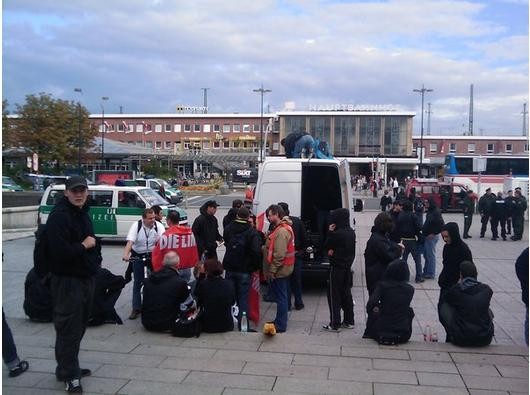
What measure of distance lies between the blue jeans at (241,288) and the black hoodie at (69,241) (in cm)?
301

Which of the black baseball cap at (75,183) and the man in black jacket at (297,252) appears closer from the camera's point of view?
the black baseball cap at (75,183)

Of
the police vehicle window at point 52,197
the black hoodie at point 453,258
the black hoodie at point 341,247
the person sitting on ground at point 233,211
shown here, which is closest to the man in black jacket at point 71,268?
the black hoodie at point 341,247

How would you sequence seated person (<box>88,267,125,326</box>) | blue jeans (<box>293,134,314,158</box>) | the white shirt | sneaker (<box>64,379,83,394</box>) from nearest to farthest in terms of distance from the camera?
sneaker (<box>64,379,83,394</box>), seated person (<box>88,267,125,326</box>), the white shirt, blue jeans (<box>293,134,314,158</box>)

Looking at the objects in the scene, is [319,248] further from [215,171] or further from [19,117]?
[215,171]

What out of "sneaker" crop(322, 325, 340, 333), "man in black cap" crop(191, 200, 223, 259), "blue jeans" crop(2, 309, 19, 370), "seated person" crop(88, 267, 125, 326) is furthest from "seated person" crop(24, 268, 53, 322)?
"sneaker" crop(322, 325, 340, 333)

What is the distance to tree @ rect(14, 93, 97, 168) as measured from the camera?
47656 millimetres

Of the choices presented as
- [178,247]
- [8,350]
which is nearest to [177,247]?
[178,247]

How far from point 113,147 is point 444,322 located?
183 ft

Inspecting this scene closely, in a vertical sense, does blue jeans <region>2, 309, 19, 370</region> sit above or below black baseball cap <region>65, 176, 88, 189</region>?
below

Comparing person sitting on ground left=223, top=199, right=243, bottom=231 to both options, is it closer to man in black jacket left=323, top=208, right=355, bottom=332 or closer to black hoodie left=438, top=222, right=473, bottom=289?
man in black jacket left=323, top=208, right=355, bottom=332

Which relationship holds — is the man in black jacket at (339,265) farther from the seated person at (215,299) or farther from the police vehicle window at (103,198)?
the police vehicle window at (103,198)

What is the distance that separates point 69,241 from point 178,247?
3331 millimetres

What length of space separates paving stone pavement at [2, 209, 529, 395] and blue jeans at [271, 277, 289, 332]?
0.36 meters

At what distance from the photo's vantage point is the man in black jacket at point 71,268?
4871 millimetres
